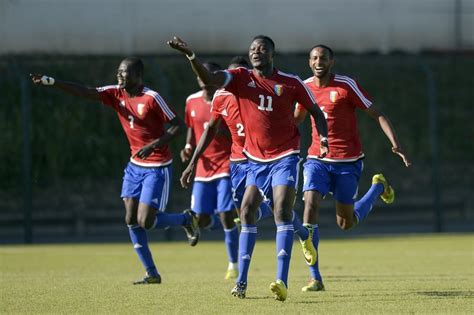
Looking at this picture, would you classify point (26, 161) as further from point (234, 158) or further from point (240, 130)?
point (234, 158)

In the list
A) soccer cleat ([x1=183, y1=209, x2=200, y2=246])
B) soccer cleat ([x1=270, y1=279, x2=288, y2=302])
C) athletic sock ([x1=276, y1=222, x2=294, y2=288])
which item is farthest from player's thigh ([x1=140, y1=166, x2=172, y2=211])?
soccer cleat ([x1=270, y1=279, x2=288, y2=302])

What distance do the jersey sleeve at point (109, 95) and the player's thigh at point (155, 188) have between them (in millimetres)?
931

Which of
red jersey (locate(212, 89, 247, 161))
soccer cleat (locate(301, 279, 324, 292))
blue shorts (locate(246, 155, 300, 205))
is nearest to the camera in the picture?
blue shorts (locate(246, 155, 300, 205))

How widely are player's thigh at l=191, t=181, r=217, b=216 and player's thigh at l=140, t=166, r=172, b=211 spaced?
6.25 ft

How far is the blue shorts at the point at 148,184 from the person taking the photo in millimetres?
13500

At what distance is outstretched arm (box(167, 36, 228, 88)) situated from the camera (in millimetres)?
9797

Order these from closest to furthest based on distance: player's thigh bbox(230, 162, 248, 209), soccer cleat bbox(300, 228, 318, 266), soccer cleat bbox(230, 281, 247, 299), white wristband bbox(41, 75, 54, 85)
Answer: soccer cleat bbox(230, 281, 247, 299), player's thigh bbox(230, 162, 248, 209), soccer cleat bbox(300, 228, 318, 266), white wristband bbox(41, 75, 54, 85)

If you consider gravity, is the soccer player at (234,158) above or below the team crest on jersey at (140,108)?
below

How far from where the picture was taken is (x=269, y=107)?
1123cm

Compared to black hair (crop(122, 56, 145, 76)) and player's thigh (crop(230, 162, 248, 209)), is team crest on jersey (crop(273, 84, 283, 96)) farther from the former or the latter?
black hair (crop(122, 56, 145, 76))

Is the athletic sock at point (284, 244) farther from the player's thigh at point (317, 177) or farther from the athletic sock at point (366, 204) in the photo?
the athletic sock at point (366, 204)

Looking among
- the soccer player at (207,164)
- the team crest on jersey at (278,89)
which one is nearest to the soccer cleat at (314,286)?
the team crest on jersey at (278,89)

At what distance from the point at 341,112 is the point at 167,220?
2658 millimetres

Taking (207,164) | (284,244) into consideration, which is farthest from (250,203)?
(207,164)
